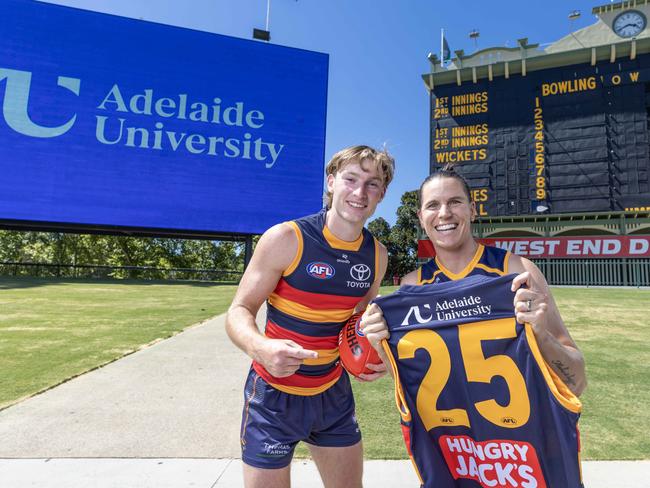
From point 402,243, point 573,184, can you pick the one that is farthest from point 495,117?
point 402,243

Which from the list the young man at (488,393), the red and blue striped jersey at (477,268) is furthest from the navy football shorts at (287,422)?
the red and blue striped jersey at (477,268)

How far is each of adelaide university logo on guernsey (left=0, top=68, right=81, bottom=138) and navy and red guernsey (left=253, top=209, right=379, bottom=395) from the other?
1113 inches

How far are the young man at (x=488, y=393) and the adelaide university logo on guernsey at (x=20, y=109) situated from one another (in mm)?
28928

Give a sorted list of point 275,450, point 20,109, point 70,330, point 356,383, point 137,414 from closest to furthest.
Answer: point 275,450, point 137,414, point 356,383, point 70,330, point 20,109

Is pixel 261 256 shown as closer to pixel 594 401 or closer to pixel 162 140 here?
pixel 594 401

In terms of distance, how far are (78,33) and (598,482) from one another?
3260 centimetres

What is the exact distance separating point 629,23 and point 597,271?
19.4m

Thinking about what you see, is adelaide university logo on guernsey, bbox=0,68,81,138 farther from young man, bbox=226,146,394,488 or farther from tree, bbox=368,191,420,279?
young man, bbox=226,146,394,488

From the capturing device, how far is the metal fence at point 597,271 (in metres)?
24.0

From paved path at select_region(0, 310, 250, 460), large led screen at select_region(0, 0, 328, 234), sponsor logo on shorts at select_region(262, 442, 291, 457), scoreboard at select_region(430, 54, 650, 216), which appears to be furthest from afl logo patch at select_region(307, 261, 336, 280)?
large led screen at select_region(0, 0, 328, 234)

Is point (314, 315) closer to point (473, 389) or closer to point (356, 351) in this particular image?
point (356, 351)

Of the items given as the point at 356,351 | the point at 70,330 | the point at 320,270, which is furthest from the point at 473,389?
the point at 70,330

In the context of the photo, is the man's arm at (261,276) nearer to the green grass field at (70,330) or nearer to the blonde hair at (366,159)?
the blonde hair at (366,159)

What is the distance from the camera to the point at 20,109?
925 inches
